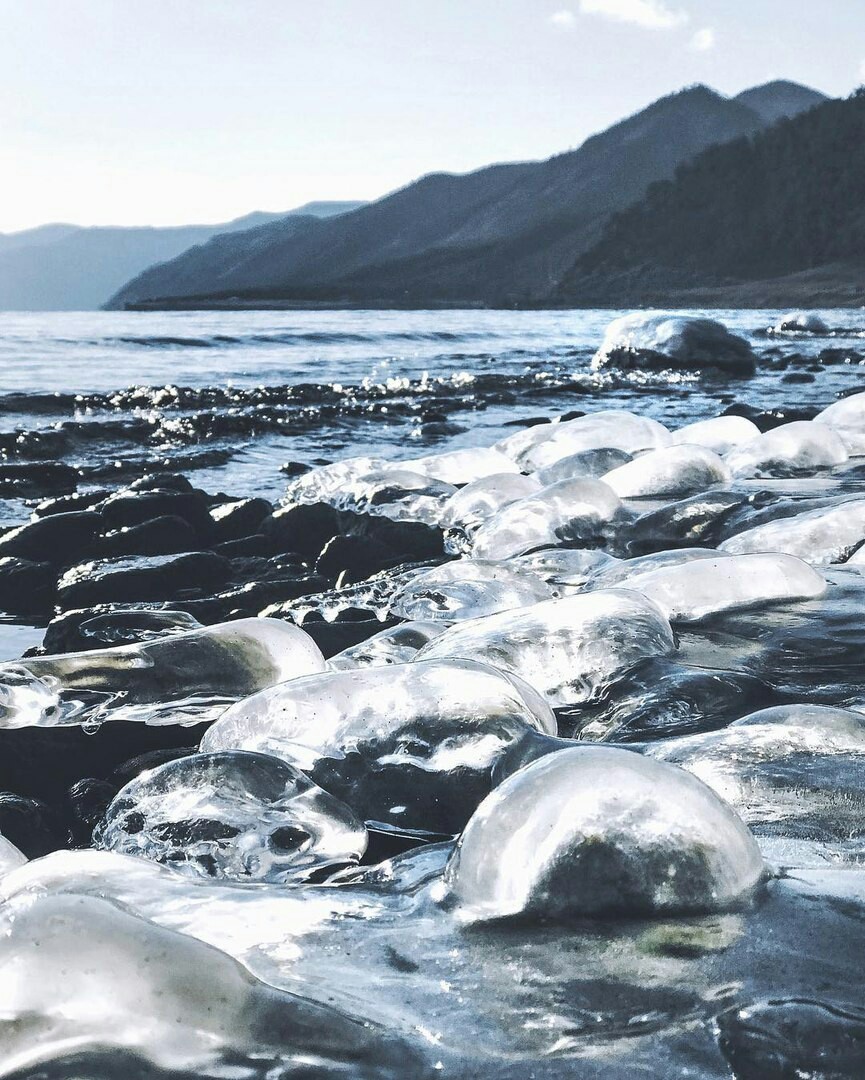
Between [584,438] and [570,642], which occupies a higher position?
[584,438]

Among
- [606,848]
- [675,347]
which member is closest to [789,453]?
[606,848]

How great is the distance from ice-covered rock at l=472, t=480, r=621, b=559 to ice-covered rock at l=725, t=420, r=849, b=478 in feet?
3.44

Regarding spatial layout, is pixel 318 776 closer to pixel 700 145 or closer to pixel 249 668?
pixel 249 668

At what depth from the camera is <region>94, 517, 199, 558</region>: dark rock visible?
3389 mm

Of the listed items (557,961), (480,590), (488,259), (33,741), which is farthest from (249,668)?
(488,259)

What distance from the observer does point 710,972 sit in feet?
2.95

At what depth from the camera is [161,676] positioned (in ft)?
6.68

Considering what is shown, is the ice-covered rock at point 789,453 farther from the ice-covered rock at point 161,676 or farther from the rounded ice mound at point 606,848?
the rounded ice mound at point 606,848

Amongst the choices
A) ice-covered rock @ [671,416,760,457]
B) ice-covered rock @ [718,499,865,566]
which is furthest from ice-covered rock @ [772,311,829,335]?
ice-covered rock @ [718,499,865,566]

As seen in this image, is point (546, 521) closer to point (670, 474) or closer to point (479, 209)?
point (670, 474)

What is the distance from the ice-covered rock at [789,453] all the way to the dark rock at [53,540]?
2.45 metres

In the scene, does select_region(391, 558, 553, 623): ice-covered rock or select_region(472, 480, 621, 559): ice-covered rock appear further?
select_region(472, 480, 621, 559): ice-covered rock

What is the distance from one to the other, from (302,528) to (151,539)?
1.56 feet

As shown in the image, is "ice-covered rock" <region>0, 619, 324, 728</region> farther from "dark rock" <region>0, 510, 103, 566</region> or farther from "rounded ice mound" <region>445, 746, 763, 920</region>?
"dark rock" <region>0, 510, 103, 566</region>
